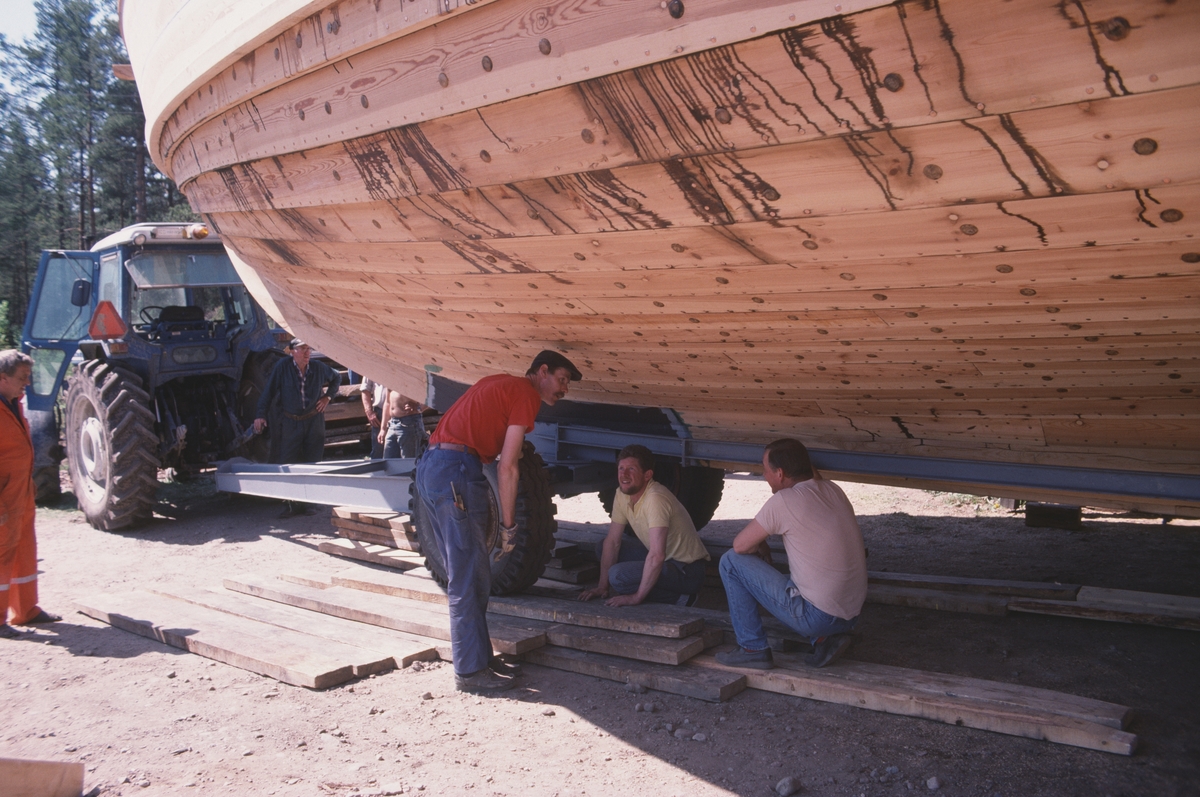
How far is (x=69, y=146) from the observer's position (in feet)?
80.9

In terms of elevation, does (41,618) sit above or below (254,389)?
below

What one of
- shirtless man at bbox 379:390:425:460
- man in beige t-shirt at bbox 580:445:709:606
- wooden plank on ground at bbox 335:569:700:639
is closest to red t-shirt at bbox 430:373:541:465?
man in beige t-shirt at bbox 580:445:709:606

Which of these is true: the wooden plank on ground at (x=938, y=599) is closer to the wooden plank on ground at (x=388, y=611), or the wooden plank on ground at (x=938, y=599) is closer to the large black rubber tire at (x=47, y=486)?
the wooden plank on ground at (x=388, y=611)

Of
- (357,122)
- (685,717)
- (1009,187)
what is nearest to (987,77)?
(1009,187)

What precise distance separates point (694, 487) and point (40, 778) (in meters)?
3.68

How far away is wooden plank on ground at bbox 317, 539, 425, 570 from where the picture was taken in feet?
15.4

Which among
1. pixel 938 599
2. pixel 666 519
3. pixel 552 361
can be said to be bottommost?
pixel 938 599

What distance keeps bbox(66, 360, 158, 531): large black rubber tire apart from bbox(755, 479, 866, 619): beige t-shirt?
4.68 meters

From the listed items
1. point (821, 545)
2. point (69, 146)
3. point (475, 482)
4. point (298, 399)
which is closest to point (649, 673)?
point (821, 545)

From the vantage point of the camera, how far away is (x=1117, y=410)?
2.60 m

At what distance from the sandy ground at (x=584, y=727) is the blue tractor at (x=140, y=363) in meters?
1.88

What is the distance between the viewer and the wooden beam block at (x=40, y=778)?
2.15 meters

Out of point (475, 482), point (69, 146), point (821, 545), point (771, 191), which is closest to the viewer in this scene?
point (771, 191)

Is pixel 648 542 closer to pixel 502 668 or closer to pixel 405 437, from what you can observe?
pixel 502 668
